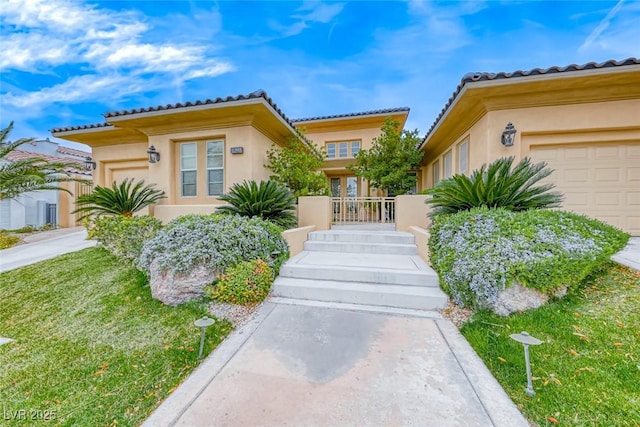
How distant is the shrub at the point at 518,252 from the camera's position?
332cm

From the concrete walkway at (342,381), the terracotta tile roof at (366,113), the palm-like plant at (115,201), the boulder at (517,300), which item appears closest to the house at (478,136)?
the palm-like plant at (115,201)

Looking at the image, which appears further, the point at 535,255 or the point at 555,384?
the point at 535,255

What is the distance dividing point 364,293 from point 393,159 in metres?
8.33

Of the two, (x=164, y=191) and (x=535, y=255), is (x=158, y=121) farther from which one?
(x=535, y=255)

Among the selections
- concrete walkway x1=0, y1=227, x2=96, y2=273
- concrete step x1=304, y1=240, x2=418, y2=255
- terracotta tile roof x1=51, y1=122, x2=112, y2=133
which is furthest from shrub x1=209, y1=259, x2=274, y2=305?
terracotta tile roof x1=51, y1=122, x2=112, y2=133

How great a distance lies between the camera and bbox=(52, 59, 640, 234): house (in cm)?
610

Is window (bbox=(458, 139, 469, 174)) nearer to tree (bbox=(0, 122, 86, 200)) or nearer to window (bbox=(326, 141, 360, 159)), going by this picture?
window (bbox=(326, 141, 360, 159))

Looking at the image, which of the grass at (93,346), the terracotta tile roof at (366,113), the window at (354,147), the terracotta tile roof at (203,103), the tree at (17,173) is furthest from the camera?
the window at (354,147)

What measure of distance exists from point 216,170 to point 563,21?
11.5 m

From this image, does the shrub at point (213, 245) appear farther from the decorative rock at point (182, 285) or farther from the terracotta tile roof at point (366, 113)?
the terracotta tile roof at point (366, 113)

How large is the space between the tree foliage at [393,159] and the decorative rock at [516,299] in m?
7.82

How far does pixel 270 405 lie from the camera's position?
7.08 feet

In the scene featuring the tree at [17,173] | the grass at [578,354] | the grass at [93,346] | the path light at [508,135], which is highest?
the path light at [508,135]

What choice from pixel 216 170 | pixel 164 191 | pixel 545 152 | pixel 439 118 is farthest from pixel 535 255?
pixel 164 191
